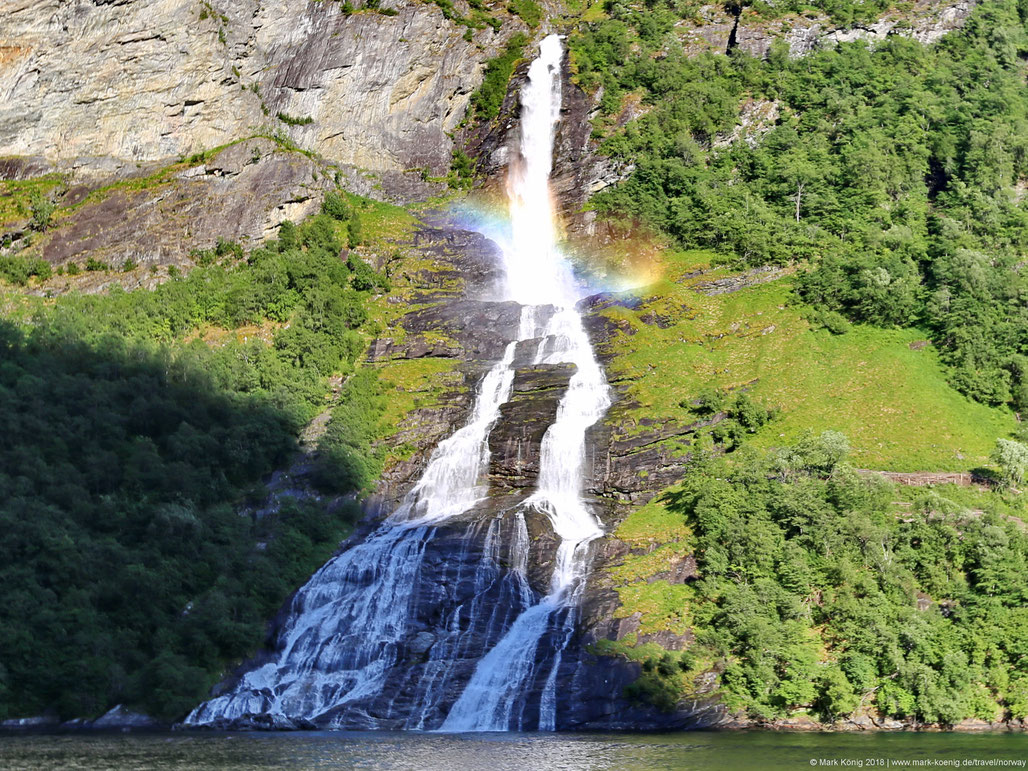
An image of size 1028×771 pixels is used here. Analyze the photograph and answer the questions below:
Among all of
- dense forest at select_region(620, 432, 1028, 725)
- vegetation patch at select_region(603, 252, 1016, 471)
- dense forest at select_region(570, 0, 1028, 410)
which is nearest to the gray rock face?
dense forest at select_region(570, 0, 1028, 410)

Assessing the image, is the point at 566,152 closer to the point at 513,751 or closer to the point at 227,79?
the point at 227,79

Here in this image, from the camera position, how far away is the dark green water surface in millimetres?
34594

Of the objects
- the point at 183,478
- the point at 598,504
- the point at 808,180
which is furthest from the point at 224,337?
the point at 808,180

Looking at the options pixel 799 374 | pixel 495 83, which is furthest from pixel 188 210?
pixel 799 374

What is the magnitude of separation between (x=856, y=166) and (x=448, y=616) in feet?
162

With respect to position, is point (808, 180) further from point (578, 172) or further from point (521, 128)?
point (521, 128)

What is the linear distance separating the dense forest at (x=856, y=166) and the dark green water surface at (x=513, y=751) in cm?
3020

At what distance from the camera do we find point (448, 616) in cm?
5141

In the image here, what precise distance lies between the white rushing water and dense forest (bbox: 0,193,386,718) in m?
10.5

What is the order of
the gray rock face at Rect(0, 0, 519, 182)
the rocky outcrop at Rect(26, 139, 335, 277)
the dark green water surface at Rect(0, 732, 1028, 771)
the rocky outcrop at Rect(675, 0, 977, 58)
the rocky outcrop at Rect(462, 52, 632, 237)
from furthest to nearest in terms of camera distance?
the rocky outcrop at Rect(675, 0, 977, 58) → the rocky outcrop at Rect(462, 52, 632, 237) → the gray rock face at Rect(0, 0, 519, 182) → the rocky outcrop at Rect(26, 139, 335, 277) → the dark green water surface at Rect(0, 732, 1028, 771)

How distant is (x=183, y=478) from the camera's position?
58875 mm

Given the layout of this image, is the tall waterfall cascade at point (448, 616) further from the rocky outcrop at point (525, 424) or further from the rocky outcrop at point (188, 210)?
A: the rocky outcrop at point (188, 210)

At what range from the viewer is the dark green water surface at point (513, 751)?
34594 millimetres

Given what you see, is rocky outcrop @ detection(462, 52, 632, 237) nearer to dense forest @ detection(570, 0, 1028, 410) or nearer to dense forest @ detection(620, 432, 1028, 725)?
dense forest @ detection(570, 0, 1028, 410)
